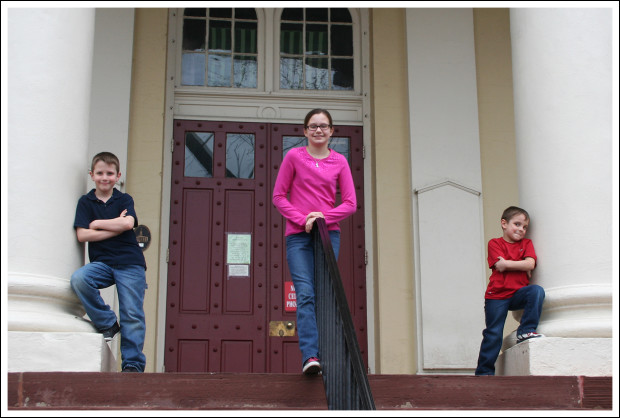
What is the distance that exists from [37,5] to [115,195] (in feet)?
4.25

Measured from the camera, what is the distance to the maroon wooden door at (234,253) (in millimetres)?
8250

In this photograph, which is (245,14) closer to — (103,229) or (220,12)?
(220,12)

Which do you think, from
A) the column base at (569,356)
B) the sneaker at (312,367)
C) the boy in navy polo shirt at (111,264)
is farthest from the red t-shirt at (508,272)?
the boy in navy polo shirt at (111,264)

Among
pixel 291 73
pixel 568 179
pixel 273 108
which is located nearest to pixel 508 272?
pixel 568 179

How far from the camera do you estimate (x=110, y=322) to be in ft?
17.6

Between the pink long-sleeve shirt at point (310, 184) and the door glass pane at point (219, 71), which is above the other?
the door glass pane at point (219, 71)

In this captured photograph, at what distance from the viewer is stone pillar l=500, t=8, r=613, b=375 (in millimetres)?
5324

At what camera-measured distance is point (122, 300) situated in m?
5.38

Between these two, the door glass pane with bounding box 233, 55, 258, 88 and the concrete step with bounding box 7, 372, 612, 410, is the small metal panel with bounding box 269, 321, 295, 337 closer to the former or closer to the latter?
the door glass pane with bounding box 233, 55, 258, 88

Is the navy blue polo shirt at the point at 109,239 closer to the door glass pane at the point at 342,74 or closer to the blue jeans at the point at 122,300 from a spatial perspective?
the blue jeans at the point at 122,300

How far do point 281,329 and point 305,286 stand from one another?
3.45 meters

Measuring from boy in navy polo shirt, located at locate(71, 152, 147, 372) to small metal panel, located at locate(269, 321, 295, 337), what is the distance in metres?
2.95

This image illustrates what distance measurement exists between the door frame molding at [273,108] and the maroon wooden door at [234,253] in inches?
3.0

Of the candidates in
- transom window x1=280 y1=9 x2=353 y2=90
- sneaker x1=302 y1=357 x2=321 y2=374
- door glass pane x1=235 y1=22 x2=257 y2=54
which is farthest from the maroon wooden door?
sneaker x1=302 y1=357 x2=321 y2=374
